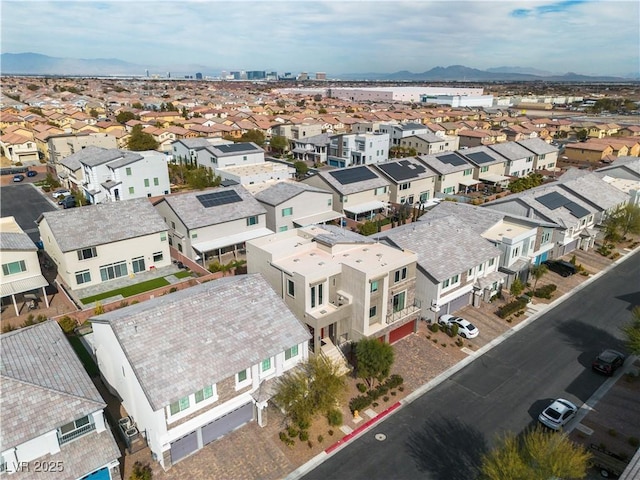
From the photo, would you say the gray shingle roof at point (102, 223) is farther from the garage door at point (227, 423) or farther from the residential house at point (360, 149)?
the residential house at point (360, 149)

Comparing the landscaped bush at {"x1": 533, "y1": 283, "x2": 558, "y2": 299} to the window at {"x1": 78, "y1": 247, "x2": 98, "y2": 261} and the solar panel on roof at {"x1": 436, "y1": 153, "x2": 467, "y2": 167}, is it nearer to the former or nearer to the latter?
the solar panel on roof at {"x1": 436, "y1": 153, "x2": 467, "y2": 167}

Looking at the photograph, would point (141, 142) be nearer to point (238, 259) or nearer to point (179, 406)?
point (238, 259)

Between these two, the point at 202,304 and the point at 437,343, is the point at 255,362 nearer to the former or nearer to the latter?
the point at 202,304

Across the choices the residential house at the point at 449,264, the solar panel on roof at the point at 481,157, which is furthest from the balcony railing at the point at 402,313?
the solar panel on roof at the point at 481,157

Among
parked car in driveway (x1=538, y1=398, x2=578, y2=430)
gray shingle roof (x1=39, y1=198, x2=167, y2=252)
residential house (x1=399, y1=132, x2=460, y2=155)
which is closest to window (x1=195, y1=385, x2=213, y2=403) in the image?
parked car in driveway (x1=538, y1=398, x2=578, y2=430)

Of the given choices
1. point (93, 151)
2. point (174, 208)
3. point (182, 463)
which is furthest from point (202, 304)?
point (93, 151)

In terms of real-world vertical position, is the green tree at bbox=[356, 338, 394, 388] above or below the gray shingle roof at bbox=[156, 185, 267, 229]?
below
